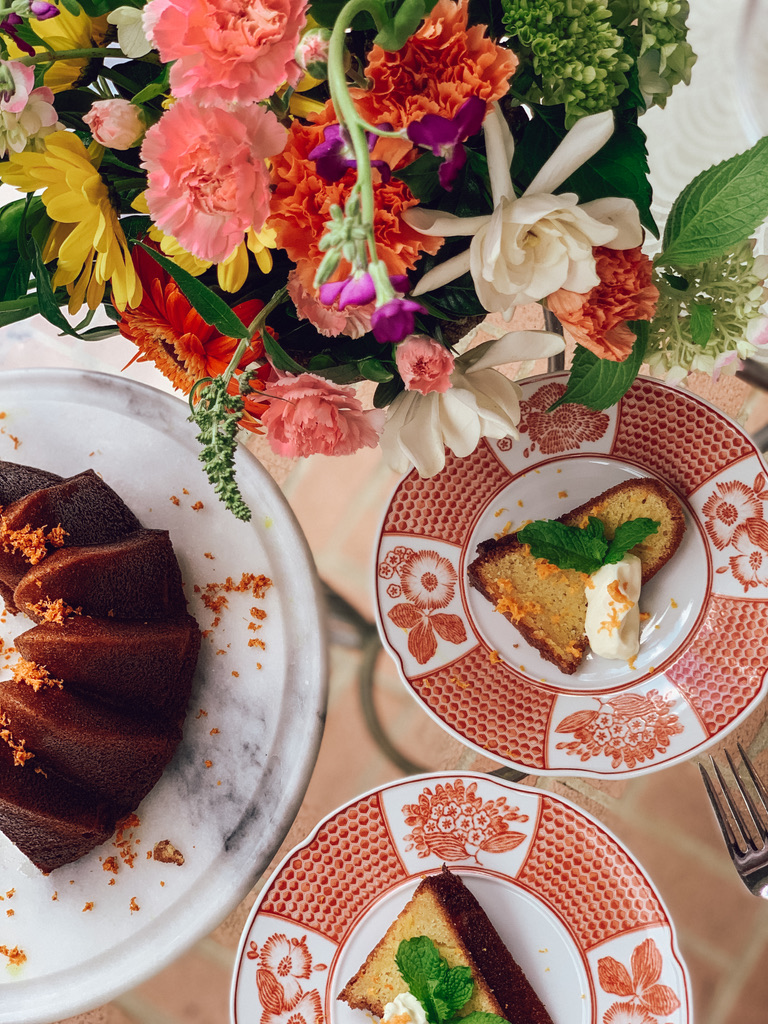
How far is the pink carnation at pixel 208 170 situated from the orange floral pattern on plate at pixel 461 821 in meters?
0.61

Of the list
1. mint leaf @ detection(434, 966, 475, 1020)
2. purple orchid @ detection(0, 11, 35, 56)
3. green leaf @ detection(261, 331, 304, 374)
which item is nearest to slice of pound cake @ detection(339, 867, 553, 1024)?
mint leaf @ detection(434, 966, 475, 1020)

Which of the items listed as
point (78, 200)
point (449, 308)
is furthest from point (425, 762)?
point (78, 200)

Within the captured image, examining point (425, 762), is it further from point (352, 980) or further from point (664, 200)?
point (664, 200)

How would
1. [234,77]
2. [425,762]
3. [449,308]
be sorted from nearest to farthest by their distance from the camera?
[234,77] < [449,308] < [425,762]

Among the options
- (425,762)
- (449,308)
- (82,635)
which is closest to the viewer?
(449,308)

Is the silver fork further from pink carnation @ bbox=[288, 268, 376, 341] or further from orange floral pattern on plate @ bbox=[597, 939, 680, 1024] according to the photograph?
pink carnation @ bbox=[288, 268, 376, 341]

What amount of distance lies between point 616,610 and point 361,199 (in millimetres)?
553

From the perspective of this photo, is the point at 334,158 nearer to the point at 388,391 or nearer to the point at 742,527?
the point at 388,391

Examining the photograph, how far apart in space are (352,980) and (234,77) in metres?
0.82

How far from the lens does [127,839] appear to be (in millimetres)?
868

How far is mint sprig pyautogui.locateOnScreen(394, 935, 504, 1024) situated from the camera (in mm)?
812

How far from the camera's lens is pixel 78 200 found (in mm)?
462

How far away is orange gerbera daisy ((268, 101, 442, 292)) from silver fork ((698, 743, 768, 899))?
0.65m

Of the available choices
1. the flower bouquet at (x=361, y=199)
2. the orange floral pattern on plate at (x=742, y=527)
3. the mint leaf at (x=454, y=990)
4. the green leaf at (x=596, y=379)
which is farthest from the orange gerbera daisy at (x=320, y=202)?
the mint leaf at (x=454, y=990)
